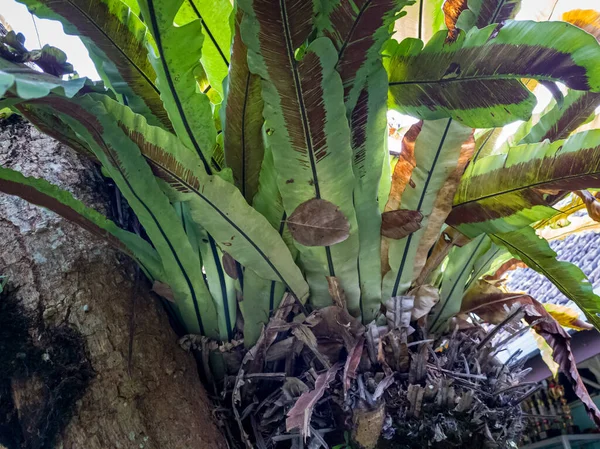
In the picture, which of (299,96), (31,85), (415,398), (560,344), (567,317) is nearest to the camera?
(31,85)

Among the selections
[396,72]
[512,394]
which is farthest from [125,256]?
[512,394]

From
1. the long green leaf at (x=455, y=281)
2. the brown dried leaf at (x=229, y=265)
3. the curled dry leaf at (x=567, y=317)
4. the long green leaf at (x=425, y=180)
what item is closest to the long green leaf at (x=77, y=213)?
the brown dried leaf at (x=229, y=265)

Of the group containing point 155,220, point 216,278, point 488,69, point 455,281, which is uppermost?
point 488,69

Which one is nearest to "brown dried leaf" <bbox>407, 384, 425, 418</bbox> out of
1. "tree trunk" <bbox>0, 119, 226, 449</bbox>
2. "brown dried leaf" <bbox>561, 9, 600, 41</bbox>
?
"tree trunk" <bbox>0, 119, 226, 449</bbox>

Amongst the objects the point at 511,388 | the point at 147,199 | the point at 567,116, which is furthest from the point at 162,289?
the point at 567,116

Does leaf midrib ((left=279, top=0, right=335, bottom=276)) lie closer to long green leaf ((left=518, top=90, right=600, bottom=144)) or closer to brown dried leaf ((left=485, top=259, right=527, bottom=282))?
long green leaf ((left=518, top=90, right=600, bottom=144))

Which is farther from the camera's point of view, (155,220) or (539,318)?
(539,318)

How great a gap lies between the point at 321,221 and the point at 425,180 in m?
0.23

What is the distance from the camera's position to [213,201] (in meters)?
0.73

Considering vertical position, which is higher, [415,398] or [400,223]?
[400,223]

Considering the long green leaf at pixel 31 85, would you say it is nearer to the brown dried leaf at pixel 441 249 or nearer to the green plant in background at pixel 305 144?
the green plant in background at pixel 305 144

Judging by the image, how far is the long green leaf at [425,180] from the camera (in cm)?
82

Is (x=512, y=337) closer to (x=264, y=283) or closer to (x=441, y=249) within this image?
(x=441, y=249)

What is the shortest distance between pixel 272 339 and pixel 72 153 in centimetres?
57
